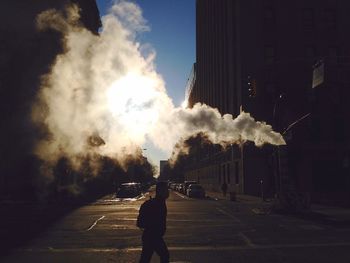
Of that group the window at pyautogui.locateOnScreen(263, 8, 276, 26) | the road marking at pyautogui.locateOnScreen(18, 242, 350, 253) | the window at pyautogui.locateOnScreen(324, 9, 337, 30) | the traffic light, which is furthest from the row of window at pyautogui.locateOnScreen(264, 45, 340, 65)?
the road marking at pyautogui.locateOnScreen(18, 242, 350, 253)

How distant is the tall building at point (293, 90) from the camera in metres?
48.9

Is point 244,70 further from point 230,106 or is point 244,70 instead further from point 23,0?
point 23,0

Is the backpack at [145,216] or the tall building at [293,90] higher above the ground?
the tall building at [293,90]

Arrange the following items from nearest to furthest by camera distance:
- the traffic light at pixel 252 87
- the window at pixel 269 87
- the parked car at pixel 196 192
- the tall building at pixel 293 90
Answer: the traffic light at pixel 252 87, the tall building at pixel 293 90, the parked car at pixel 196 192, the window at pixel 269 87

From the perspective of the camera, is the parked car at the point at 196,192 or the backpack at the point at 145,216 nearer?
the backpack at the point at 145,216

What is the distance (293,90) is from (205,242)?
37.1 metres

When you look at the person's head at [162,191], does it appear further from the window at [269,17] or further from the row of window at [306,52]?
the window at [269,17]

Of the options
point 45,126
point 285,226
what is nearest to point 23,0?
point 45,126

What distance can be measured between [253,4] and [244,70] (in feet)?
25.1

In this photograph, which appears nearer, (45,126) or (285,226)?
(285,226)

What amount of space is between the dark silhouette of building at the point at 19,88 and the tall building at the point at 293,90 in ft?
57.0

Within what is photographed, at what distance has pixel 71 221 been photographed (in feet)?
77.0

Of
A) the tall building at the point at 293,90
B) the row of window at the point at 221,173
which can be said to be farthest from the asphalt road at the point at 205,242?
the row of window at the point at 221,173

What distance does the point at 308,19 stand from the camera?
55.0 m
